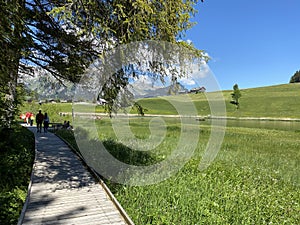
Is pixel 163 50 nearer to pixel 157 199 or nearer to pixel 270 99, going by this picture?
pixel 157 199

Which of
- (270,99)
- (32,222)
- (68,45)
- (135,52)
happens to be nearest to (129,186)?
(32,222)

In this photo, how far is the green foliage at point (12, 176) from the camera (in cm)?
541

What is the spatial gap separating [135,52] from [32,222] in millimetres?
4390

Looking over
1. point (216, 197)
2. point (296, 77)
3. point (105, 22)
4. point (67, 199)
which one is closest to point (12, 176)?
point (67, 199)

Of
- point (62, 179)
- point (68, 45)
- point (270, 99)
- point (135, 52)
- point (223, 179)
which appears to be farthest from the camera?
point (270, 99)

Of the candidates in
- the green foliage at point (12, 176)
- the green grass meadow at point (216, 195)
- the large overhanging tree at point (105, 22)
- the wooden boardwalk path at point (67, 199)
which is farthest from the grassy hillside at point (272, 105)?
the green foliage at point (12, 176)

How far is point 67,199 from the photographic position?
231 inches

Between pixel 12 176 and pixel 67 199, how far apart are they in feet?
9.49

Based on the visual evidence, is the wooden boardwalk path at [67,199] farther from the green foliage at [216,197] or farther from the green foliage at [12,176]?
the green foliage at [216,197]

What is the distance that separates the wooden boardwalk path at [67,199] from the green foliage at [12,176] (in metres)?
0.29

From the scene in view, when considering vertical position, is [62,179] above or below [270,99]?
below

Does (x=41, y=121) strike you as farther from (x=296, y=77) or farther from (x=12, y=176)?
(x=296, y=77)

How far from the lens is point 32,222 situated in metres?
4.67

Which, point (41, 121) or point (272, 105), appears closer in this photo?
point (41, 121)
